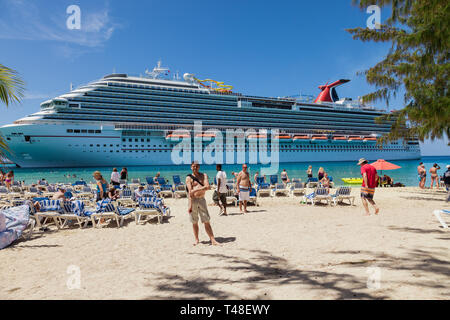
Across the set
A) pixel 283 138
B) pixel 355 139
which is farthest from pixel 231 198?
pixel 355 139

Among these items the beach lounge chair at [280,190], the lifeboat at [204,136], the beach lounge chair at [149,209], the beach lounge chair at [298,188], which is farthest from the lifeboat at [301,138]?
the beach lounge chair at [149,209]

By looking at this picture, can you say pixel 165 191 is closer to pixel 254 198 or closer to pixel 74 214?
pixel 254 198

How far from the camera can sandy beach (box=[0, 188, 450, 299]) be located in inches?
114

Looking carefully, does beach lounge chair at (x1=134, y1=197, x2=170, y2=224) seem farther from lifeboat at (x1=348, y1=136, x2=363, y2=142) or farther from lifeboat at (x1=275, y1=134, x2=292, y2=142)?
lifeboat at (x1=348, y1=136, x2=363, y2=142)

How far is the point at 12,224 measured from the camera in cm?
568

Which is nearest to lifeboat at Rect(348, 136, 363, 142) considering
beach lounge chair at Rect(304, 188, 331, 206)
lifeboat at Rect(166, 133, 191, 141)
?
lifeboat at Rect(166, 133, 191, 141)

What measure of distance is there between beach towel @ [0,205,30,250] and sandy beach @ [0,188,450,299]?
0.20 m

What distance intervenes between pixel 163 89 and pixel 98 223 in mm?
42093

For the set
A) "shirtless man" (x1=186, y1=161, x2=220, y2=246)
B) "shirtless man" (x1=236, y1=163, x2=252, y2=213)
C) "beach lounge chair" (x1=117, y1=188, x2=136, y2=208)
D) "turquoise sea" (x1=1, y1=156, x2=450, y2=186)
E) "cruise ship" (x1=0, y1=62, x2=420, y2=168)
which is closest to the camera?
"shirtless man" (x1=186, y1=161, x2=220, y2=246)

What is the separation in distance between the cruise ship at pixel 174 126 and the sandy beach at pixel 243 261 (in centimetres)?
3421

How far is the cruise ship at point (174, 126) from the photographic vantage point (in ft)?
116

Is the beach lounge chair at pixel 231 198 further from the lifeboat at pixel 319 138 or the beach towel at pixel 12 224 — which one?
the lifeboat at pixel 319 138
